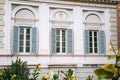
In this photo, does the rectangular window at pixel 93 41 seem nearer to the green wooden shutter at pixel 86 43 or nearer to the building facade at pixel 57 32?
the building facade at pixel 57 32

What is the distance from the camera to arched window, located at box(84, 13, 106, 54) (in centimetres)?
1562

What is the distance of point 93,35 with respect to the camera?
1588 centimetres

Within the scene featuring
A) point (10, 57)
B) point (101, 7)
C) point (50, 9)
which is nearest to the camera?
point (10, 57)

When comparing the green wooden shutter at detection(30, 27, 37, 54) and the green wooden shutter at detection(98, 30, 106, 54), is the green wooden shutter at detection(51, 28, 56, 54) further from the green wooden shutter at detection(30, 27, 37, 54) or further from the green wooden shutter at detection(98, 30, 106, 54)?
the green wooden shutter at detection(98, 30, 106, 54)

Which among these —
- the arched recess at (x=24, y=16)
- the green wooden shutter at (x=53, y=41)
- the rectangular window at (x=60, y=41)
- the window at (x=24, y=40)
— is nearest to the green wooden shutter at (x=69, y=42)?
the rectangular window at (x=60, y=41)

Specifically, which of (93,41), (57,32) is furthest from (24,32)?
(93,41)

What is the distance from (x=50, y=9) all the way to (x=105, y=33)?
3.70m

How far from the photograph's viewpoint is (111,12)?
16.3m

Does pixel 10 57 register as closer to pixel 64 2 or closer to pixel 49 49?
pixel 49 49

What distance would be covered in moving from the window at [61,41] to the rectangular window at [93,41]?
50.0 inches

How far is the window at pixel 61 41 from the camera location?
590 inches

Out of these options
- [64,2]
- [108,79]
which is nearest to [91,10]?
[64,2]

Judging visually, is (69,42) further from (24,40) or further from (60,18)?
(24,40)

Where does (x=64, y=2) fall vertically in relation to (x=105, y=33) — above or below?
above
